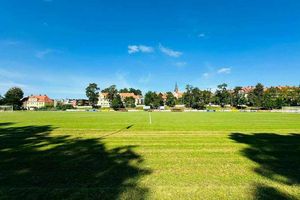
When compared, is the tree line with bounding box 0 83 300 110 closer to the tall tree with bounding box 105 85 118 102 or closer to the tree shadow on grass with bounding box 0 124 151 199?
the tall tree with bounding box 105 85 118 102

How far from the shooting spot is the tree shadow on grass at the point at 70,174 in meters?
4.73

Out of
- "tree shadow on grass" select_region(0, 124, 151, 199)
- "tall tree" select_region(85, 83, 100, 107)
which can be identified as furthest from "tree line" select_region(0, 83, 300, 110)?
"tree shadow on grass" select_region(0, 124, 151, 199)

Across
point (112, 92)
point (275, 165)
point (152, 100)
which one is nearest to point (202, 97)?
point (152, 100)

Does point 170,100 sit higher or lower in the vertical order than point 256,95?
lower

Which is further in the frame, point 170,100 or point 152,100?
point 170,100

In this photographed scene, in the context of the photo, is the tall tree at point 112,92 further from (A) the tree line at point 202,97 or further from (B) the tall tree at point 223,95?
(B) the tall tree at point 223,95

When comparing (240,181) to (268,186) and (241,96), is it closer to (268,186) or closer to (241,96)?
(268,186)

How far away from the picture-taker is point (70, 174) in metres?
6.06

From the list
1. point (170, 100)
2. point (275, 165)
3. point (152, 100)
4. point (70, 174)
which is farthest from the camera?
point (170, 100)

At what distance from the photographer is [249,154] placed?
8844mm

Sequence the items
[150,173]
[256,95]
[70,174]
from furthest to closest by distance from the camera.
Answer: [256,95]
[150,173]
[70,174]

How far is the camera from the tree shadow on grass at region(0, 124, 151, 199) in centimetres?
473

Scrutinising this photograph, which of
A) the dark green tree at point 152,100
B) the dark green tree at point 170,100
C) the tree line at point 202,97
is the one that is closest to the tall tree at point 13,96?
the tree line at point 202,97

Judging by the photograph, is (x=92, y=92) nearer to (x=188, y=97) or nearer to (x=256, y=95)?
(x=188, y=97)
